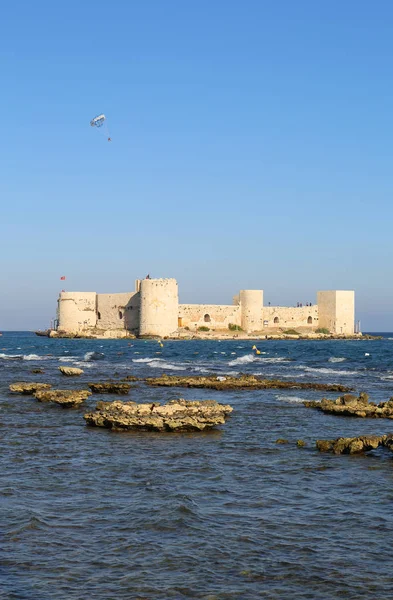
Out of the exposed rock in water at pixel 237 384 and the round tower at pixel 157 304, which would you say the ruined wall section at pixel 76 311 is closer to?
the round tower at pixel 157 304

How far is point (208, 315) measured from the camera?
271 ft

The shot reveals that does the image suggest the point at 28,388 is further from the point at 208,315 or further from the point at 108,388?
the point at 208,315

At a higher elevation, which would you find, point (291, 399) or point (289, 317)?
point (289, 317)

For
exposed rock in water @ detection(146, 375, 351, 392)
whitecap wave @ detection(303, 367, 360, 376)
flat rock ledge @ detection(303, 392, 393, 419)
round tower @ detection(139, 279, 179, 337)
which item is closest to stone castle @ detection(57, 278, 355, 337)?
round tower @ detection(139, 279, 179, 337)

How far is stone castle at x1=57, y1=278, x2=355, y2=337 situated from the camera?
7350cm

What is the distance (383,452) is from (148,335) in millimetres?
61643

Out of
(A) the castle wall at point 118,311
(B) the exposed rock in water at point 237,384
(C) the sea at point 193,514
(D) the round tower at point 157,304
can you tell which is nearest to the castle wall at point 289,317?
(D) the round tower at point 157,304

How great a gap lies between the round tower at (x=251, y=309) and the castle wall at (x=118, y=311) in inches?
538

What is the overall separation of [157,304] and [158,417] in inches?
2299

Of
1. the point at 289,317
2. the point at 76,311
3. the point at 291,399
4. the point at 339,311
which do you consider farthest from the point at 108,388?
the point at 289,317

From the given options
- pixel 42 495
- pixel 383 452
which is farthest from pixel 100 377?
pixel 42 495

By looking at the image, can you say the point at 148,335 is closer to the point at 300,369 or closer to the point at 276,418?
the point at 300,369

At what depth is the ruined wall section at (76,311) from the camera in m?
79.2

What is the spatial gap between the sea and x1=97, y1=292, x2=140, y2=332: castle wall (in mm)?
61120
